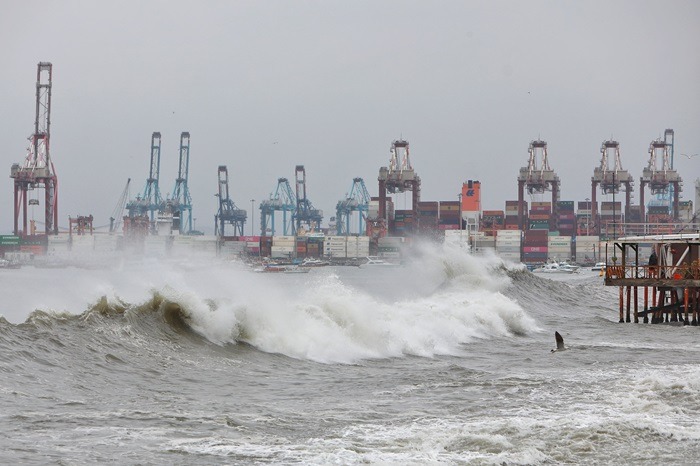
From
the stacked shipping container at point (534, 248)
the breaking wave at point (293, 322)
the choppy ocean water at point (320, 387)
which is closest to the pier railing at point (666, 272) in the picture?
the choppy ocean water at point (320, 387)

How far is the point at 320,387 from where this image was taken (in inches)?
729

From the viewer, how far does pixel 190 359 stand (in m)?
20.6

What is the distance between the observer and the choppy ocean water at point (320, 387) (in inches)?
503

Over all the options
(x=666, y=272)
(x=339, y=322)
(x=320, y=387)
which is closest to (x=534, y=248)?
(x=666, y=272)

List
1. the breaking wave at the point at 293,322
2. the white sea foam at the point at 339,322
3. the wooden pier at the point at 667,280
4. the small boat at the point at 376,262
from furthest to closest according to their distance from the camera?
the small boat at the point at 376,262
the wooden pier at the point at 667,280
the white sea foam at the point at 339,322
the breaking wave at the point at 293,322

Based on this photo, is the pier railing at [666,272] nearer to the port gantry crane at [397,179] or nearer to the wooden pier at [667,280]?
the wooden pier at [667,280]

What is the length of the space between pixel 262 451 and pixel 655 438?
559 centimetres

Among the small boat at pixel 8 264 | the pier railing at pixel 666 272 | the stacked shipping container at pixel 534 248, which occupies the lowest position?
the small boat at pixel 8 264

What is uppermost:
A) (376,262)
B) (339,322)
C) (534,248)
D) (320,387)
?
(339,322)

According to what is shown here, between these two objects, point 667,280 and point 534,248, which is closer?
point 667,280

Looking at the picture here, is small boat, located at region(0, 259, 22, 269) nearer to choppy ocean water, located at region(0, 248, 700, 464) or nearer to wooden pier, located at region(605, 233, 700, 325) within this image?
choppy ocean water, located at region(0, 248, 700, 464)

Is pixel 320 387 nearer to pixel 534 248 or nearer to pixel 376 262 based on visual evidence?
pixel 376 262

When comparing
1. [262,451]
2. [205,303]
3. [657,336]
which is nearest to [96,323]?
[205,303]

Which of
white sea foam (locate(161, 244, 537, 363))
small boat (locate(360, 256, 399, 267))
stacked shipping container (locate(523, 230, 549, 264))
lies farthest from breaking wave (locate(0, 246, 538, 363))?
stacked shipping container (locate(523, 230, 549, 264))
